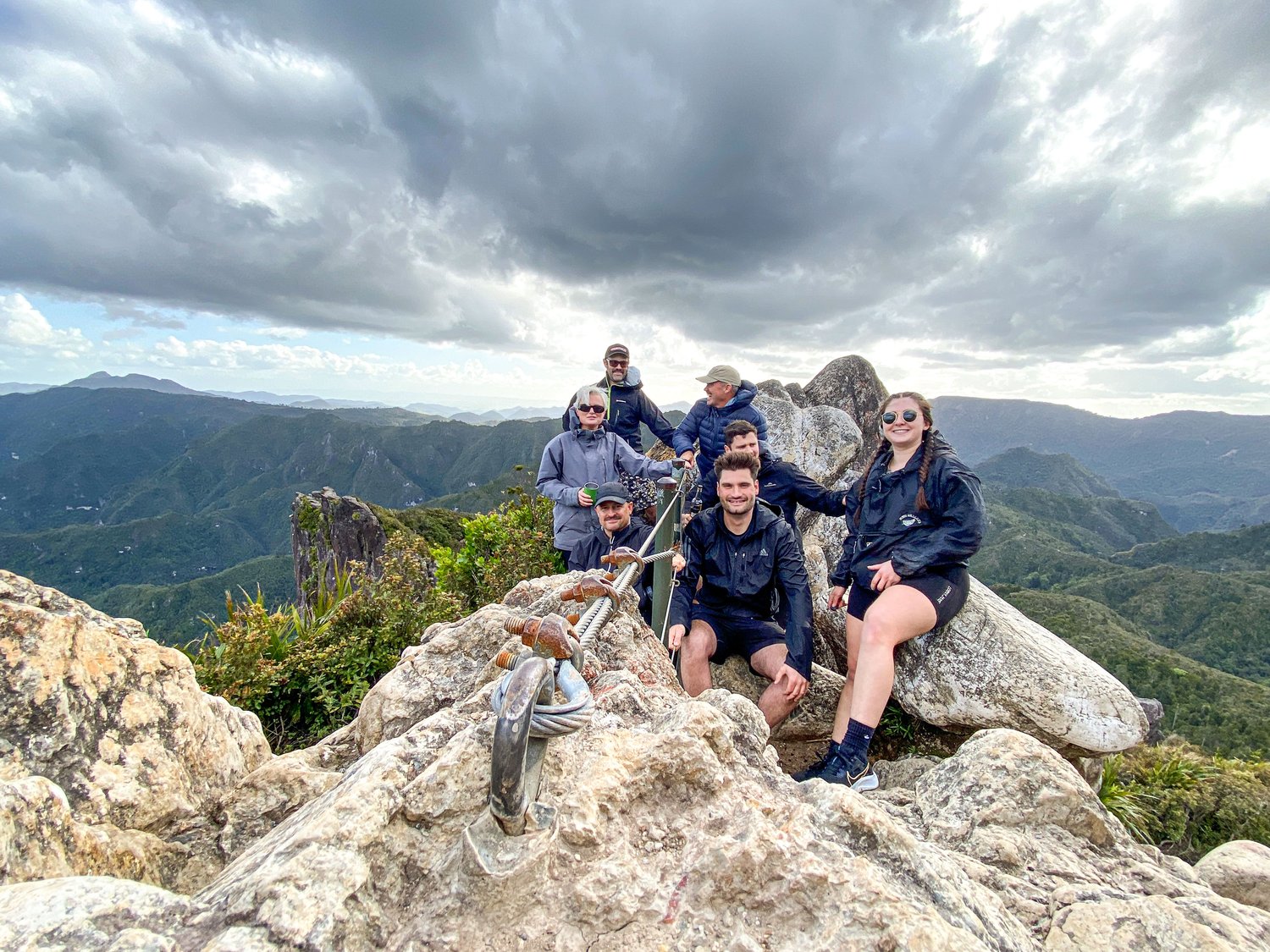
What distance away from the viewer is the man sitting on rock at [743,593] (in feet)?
18.1

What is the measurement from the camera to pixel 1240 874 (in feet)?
12.8

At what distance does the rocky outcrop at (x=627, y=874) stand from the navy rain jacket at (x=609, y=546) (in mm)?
3809

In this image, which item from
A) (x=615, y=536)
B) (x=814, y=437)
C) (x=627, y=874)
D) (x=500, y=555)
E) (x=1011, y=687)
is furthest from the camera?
(x=814, y=437)

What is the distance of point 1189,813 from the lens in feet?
43.9

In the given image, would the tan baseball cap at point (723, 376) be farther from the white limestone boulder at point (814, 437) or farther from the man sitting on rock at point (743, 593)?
the white limestone boulder at point (814, 437)

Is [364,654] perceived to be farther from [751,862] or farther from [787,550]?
[751,862]

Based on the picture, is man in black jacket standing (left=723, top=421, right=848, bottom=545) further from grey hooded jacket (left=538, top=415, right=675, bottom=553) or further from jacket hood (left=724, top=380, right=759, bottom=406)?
jacket hood (left=724, top=380, right=759, bottom=406)

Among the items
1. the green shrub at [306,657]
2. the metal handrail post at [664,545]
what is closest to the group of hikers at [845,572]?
the metal handrail post at [664,545]

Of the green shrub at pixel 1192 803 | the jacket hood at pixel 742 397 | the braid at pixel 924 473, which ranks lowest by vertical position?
the green shrub at pixel 1192 803

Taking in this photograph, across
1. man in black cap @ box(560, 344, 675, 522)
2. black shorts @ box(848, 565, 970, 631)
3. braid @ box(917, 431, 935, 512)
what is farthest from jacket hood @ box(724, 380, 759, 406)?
black shorts @ box(848, 565, 970, 631)

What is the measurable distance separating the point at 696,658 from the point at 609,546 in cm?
207

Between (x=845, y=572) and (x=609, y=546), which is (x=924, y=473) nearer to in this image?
(x=845, y=572)

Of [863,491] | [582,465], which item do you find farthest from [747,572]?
[582,465]

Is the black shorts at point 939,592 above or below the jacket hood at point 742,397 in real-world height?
below
